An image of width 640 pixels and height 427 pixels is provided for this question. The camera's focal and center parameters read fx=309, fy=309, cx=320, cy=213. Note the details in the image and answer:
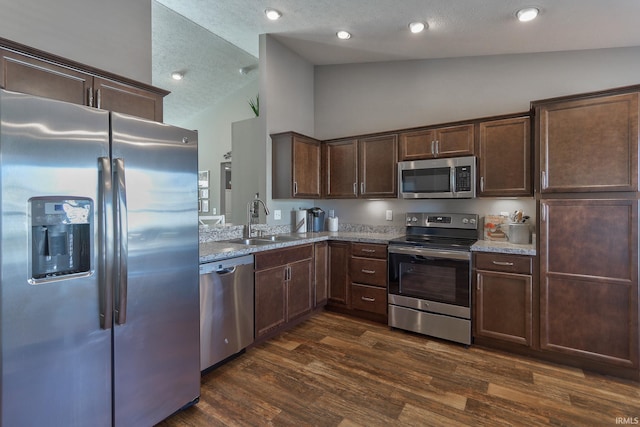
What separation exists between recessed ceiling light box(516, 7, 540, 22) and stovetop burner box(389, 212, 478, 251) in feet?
5.76

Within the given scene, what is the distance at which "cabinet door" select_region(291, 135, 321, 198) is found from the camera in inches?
141

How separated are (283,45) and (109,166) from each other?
2922mm

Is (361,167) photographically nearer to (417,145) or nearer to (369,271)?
(417,145)

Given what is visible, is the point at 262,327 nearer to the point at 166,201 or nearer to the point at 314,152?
the point at 166,201

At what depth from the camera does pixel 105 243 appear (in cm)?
148

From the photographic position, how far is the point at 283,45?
3.72m

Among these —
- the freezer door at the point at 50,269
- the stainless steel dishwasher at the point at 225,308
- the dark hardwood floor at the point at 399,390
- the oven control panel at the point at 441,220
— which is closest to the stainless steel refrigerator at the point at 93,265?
the freezer door at the point at 50,269

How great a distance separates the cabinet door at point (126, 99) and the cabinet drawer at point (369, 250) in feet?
7.29

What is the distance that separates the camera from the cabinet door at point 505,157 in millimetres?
2770

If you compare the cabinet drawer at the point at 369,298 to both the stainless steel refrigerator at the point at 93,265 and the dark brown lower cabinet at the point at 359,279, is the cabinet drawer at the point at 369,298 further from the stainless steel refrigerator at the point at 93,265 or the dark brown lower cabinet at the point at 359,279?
the stainless steel refrigerator at the point at 93,265

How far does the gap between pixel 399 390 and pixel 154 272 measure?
177 centimetres

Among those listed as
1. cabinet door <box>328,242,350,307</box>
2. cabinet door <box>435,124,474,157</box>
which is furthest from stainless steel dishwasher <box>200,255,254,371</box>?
cabinet door <box>435,124,474,157</box>

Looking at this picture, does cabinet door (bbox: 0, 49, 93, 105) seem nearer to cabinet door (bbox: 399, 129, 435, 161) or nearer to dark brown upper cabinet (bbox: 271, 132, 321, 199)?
dark brown upper cabinet (bbox: 271, 132, 321, 199)

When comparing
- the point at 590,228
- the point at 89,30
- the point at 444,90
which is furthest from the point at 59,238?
the point at 444,90
